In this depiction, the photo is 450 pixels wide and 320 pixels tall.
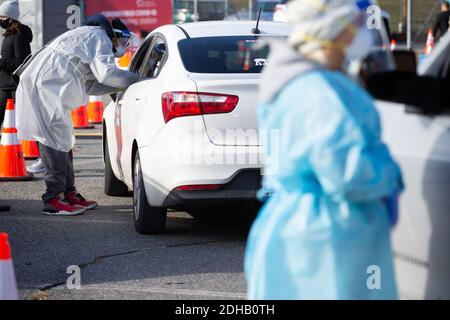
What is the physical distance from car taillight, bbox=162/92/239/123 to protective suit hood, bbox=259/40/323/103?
12.8ft

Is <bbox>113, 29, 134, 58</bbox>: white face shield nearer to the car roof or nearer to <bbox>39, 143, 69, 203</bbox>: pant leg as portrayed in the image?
the car roof

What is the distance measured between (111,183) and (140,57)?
151 centimetres

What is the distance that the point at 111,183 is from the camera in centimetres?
1066

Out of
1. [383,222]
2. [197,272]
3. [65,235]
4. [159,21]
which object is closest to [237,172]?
[197,272]

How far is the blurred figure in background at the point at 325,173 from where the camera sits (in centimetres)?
354

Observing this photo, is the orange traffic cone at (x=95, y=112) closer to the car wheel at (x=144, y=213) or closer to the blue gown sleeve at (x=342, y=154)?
the car wheel at (x=144, y=213)

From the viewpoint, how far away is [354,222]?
12.0 ft

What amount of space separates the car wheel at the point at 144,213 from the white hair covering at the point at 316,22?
4607mm

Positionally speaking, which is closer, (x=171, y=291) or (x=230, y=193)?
(x=171, y=291)

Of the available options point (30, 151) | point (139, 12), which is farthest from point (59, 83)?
point (139, 12)

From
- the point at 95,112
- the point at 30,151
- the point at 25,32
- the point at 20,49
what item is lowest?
the point at 95,112

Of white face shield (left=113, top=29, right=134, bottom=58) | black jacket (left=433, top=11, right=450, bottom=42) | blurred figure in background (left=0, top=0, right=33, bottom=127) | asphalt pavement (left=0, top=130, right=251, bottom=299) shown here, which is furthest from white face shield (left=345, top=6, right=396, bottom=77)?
black jacket (left=433, top=11, right=450, bottom=42)

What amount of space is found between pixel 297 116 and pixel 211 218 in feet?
19.5

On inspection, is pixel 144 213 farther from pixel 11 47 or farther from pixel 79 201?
Result: pixel 11 47
